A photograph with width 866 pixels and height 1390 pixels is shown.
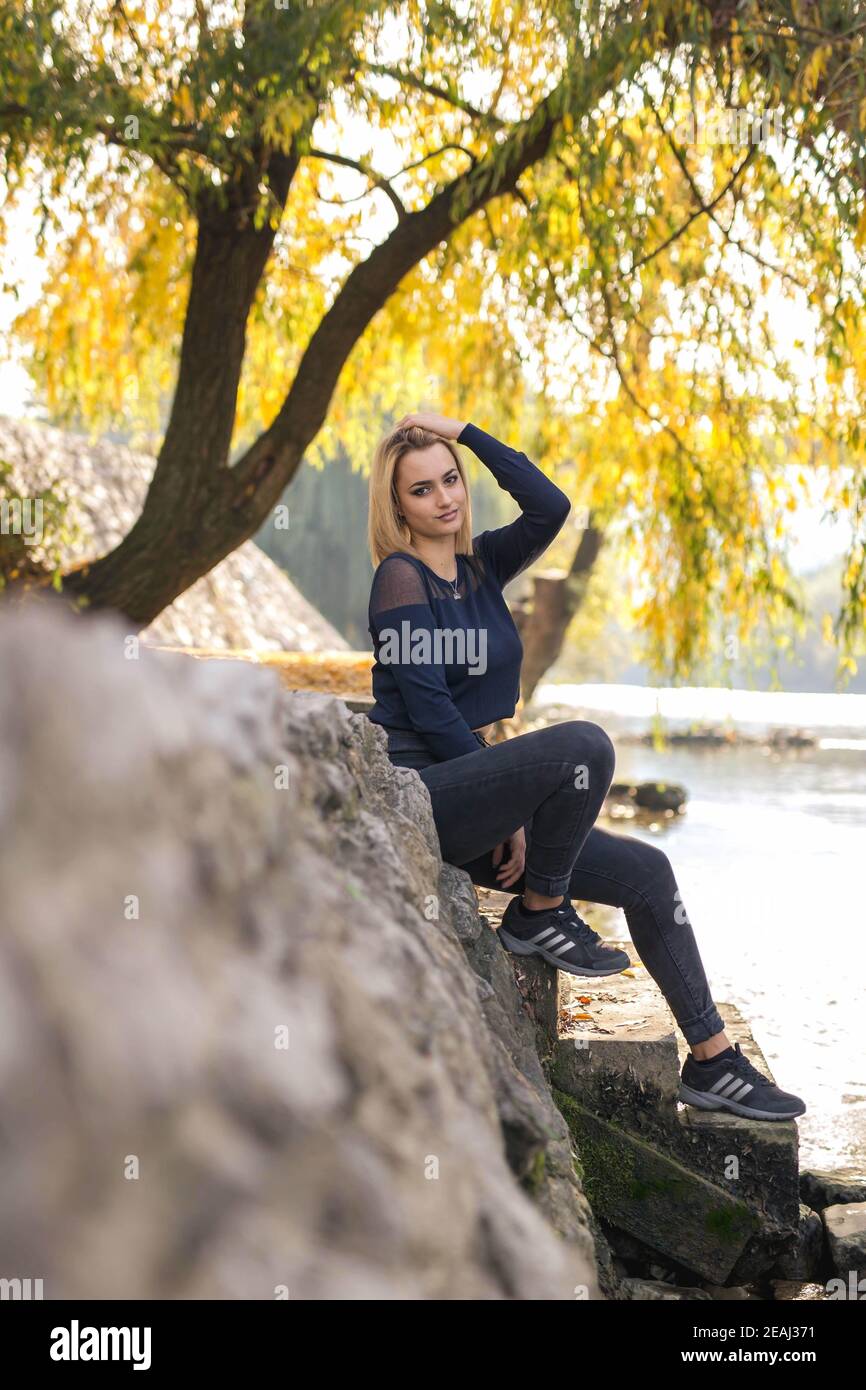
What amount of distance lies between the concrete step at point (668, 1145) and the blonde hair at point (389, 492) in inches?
37.3

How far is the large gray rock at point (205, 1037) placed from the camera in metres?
1.01

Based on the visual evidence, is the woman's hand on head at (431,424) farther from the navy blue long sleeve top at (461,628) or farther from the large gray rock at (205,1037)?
the large gray rock at (205,1037)

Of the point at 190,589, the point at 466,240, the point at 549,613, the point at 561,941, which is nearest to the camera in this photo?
the point at 561,941

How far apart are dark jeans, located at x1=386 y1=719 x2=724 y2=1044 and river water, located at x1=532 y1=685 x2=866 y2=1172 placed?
3.81 ft

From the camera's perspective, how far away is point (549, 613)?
1163 cm

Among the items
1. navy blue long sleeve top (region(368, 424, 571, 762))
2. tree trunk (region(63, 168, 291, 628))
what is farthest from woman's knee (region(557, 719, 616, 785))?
tree trunk (region(63, 168, 291, 628))

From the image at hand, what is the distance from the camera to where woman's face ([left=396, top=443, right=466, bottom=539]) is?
9.09 feet

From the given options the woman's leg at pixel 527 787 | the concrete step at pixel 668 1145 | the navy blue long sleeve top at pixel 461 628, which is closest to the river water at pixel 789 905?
the concrete step at pixel 668 1145

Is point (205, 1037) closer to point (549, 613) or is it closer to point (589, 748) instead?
point (589, 748)

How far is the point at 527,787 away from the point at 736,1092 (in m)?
0.86

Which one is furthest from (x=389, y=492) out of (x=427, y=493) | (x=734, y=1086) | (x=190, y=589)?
(x=190, y=589)

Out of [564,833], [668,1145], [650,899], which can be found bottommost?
[668,1145]

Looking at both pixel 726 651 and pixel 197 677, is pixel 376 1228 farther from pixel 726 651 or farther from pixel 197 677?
pixel 726 651

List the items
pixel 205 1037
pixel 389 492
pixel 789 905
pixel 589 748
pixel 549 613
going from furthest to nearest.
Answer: pixel 549 613, pixel 789 905, pixel 389 492, pixel 589 748, pixel 205 1037
